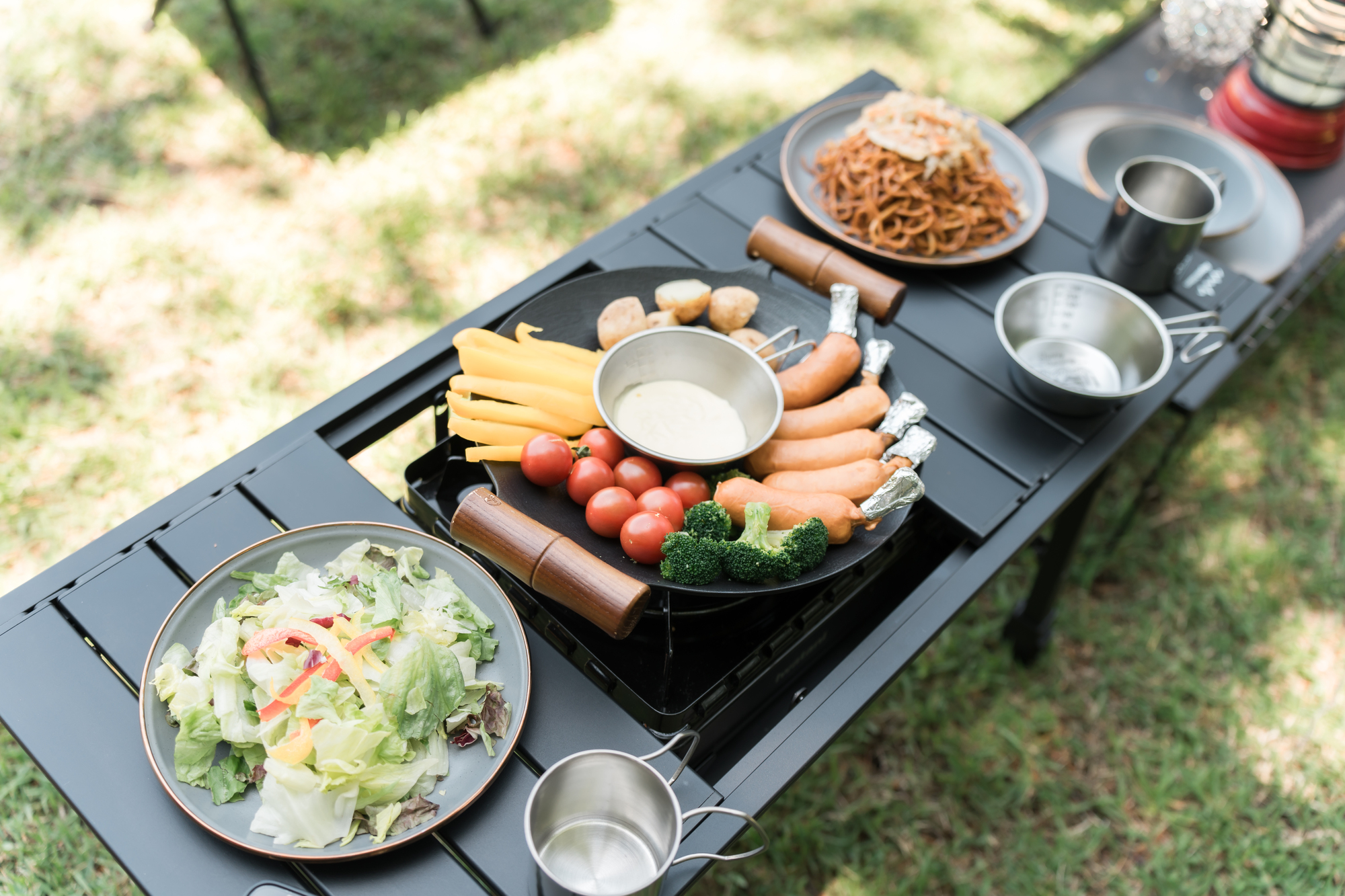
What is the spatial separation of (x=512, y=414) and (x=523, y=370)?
131mm

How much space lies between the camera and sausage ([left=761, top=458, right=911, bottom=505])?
2.13 meters

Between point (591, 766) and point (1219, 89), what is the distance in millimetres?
4175

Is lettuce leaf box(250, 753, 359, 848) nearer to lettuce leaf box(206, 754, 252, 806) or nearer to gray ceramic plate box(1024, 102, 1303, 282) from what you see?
lettuce leaf box(206, 754, 252, 806)

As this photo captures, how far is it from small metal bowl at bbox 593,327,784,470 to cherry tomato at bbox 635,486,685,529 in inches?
9.8

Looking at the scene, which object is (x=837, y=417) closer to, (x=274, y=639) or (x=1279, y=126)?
(x=274, y=639)

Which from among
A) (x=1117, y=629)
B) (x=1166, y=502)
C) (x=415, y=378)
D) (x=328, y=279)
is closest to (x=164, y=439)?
(x=328, y=279)

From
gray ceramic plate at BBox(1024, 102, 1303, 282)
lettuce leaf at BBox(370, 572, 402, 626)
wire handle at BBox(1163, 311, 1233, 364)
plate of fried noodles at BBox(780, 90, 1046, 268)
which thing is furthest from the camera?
gray ceramic plate at BBox(1024, 102, 1303, 282)

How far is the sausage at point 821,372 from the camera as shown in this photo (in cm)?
236

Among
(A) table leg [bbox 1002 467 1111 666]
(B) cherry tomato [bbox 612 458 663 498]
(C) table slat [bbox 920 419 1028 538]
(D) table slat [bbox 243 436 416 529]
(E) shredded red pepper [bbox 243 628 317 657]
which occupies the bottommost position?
(A) table leg [bbox 1002 467 1111 666]

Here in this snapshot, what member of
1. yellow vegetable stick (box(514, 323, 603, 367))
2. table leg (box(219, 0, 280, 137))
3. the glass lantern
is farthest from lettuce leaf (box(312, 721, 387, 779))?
the glass lantern

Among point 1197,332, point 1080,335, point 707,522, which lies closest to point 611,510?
point 707,522

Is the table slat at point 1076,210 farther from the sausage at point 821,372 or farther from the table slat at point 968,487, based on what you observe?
the sausage at point 821,372

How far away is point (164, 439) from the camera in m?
3.50

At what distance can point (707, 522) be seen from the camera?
6.49 feet
